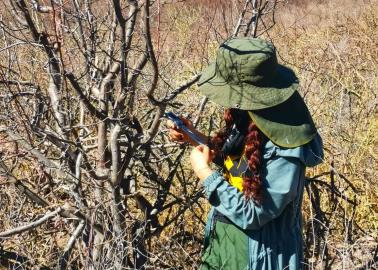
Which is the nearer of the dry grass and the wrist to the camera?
the wrist

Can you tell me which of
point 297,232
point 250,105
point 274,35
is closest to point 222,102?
point 250,105

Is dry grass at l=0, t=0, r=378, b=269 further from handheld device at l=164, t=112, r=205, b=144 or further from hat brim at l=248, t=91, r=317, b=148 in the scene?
hat brim at l=248, t=91, r=317, b=148

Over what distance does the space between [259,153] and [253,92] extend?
0.17 metres

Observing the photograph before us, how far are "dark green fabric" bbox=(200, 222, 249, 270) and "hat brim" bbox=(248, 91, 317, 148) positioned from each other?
36cm

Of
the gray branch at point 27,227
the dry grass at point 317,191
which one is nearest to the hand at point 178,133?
the dry grass at point 317,191

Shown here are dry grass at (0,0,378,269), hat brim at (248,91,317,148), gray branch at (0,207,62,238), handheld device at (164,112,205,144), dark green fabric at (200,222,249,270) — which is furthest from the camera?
dry grass at (0,0,378,269)

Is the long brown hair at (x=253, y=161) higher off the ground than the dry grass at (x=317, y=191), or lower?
higher

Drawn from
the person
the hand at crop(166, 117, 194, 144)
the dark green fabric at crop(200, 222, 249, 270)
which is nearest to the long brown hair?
the person

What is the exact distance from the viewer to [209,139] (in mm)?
1889

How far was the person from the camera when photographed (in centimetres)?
155

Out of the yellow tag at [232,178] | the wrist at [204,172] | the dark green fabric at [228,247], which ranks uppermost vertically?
the wrist at [204,172]

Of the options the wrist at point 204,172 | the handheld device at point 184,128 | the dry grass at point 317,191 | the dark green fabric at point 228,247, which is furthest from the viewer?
the dry grass at point 317,191

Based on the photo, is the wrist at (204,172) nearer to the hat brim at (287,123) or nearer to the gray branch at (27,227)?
the hat brim at (287,123)

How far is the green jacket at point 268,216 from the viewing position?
61.1 inches
